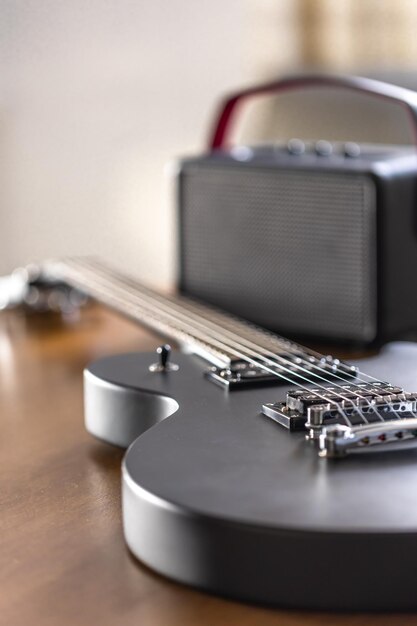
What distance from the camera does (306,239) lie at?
106 cm

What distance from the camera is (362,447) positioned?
1.93ft

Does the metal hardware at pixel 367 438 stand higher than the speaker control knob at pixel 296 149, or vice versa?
the speaker control knob at pixel 296 149

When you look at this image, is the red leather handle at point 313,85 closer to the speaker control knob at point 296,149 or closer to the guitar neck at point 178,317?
the speaker control knob at point 296,149

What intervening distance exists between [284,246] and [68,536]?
55cm

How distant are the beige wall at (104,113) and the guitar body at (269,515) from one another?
101 centimetres

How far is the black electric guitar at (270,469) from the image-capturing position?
0.48 m

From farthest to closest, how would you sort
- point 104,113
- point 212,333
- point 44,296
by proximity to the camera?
point 104,113 < point 44,296 < point 212,333

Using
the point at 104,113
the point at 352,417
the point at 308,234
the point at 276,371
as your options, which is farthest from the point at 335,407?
the point at 104,113

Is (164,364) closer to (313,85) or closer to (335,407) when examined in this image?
(335,407)

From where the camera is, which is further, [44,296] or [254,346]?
[44,296]

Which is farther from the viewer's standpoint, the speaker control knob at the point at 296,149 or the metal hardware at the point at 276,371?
the speaker control knob at the point at 296,149

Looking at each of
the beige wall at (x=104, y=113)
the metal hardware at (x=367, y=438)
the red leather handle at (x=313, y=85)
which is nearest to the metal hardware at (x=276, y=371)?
the metal hardware at (x=367, y=438)

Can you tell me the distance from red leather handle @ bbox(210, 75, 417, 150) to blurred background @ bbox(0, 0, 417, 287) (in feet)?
0.51

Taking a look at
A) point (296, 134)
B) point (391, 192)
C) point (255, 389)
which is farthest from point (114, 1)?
point (255, 389)
